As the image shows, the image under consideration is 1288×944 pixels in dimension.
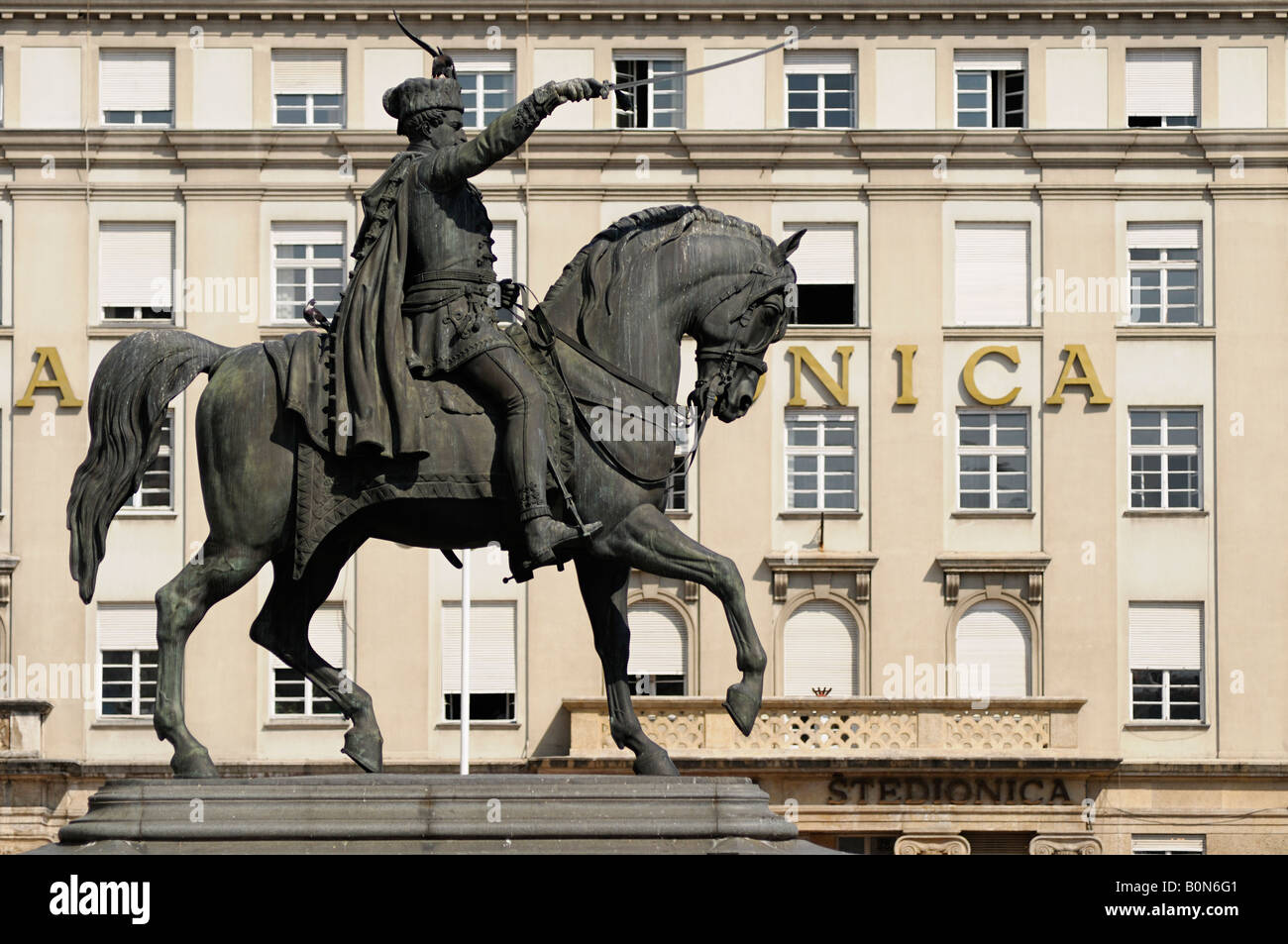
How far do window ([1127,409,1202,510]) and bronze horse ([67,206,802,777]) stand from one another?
122 ft

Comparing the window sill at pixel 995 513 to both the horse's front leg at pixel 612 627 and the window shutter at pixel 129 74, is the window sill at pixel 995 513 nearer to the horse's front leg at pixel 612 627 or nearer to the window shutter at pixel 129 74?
the window shutter at pixel 129 74

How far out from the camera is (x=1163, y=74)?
54.2 m

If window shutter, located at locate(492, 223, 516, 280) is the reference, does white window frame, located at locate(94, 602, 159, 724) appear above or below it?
below

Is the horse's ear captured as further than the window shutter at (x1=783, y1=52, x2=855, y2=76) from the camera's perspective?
No

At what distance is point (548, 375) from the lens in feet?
56.3

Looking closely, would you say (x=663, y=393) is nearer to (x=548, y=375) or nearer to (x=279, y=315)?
(x=548, y=375)

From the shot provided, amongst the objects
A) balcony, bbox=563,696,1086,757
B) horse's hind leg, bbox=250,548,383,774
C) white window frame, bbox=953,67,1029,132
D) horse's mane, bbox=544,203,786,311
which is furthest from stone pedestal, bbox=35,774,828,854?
white window frame, bbox=953,67,1029,132

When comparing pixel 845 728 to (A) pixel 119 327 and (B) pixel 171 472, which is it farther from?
(A) pixel 119 327

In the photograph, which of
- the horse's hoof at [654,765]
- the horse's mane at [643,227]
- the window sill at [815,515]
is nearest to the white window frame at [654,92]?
the window sill at [815,515]

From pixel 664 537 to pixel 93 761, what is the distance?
36898 millimetres

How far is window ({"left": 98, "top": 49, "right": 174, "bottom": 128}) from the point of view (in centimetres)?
5412

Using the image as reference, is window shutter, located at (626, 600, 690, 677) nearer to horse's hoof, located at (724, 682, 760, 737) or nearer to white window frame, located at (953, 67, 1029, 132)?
white window frame, located at (953, 67, 1029, 132)
